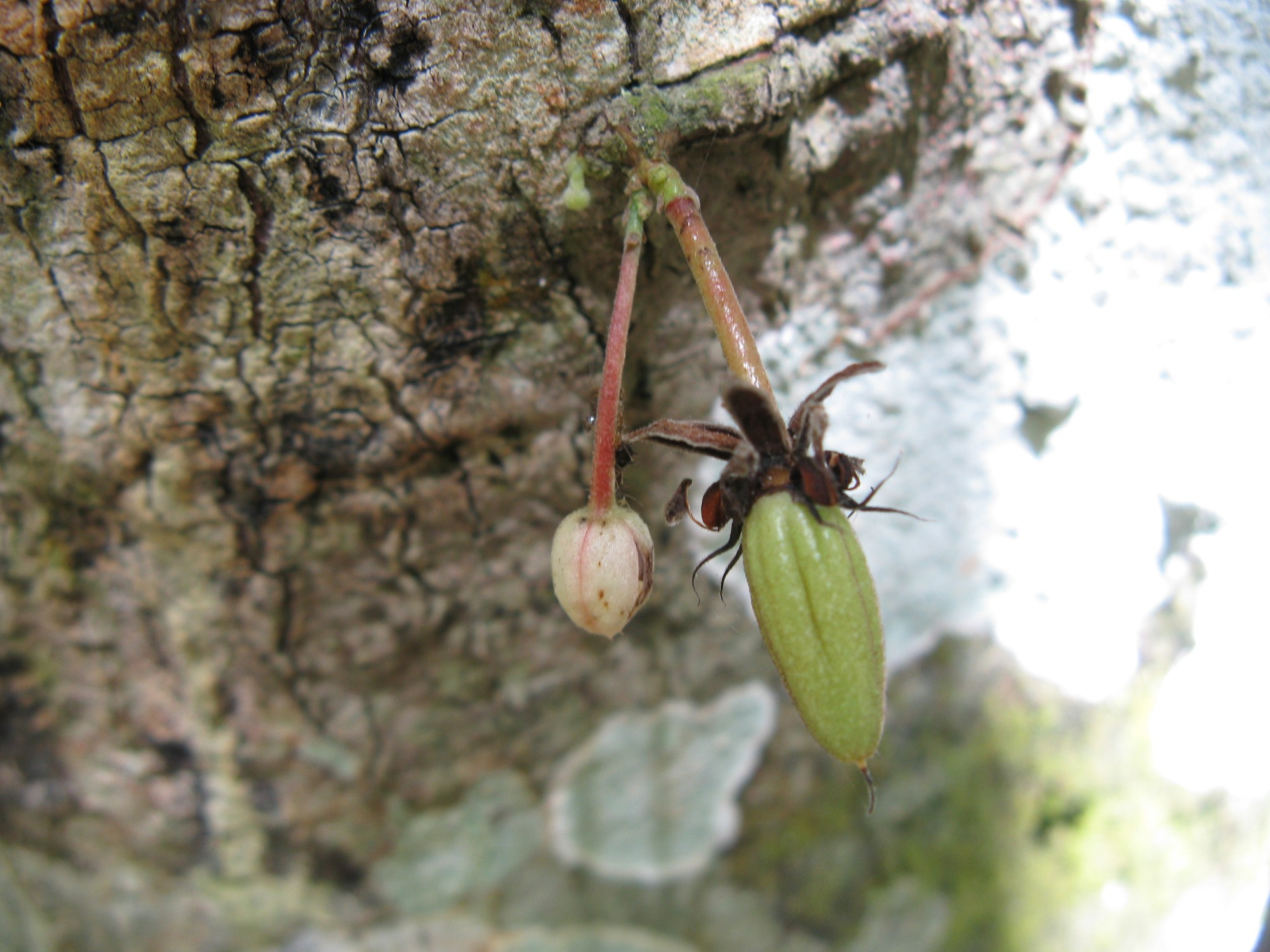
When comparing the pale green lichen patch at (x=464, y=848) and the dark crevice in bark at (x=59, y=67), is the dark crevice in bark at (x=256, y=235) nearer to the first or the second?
the dark crevice in bark at (x=59, y=67)

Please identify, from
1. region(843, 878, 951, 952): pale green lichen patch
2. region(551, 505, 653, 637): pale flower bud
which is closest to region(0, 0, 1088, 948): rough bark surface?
region(551, 505, 653, 637): pale flower bud

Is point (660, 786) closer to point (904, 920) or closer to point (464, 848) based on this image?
point (464, 848)

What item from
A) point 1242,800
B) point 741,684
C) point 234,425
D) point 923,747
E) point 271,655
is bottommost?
point 1242,800

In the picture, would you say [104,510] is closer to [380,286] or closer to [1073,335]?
[380,286]

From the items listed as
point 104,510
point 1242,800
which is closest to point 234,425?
point 104,510

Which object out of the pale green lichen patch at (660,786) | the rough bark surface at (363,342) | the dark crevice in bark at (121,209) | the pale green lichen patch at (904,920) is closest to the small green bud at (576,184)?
the rough bark surface at (363,342)

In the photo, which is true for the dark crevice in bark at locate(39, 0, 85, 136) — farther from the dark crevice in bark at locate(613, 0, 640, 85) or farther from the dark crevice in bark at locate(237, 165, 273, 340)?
the dark crevice in bark at locate(613, 0, 640, 85)
